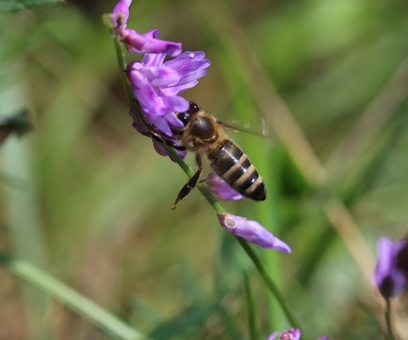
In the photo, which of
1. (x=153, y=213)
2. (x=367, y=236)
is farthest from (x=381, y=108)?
(x=153, y=213)

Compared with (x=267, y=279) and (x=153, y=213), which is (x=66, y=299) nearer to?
(x=267, y=279)

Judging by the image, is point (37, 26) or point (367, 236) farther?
point (367, 236)

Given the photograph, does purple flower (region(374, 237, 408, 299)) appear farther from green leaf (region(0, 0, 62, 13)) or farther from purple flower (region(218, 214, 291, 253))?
green leaf (region(0, 0, 62, 13))

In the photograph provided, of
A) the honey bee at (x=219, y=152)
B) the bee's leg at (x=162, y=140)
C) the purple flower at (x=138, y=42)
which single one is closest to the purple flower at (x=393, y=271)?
the honey bee at (x=219, y=152)

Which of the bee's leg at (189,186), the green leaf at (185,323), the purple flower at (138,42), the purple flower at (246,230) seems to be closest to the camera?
the purple flower at (138,42)

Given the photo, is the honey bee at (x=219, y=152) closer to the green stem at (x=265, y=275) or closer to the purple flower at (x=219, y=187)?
the purple flower at (x=219, y=187)

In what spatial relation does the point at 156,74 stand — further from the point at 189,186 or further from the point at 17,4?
the point at 17,4
